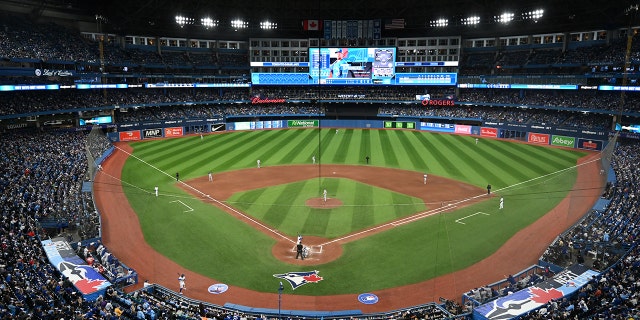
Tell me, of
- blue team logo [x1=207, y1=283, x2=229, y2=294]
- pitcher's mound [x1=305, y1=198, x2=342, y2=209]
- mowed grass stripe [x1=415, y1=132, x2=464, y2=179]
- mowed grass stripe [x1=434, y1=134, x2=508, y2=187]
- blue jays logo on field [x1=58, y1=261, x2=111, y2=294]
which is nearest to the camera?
blue jays logo on field [x1=58, y1=261, x2=111, y2=294]

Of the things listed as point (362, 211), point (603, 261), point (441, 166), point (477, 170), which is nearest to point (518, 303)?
point (603, 261)

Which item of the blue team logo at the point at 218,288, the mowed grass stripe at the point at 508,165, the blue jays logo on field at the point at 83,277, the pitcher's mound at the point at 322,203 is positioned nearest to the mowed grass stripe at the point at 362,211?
the pitcher's mound at the point at 322,203

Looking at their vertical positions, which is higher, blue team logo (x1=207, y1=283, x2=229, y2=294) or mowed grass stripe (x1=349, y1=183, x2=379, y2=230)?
mowed grass stripe (x1=349, y1=183, x2=379, y2=230)

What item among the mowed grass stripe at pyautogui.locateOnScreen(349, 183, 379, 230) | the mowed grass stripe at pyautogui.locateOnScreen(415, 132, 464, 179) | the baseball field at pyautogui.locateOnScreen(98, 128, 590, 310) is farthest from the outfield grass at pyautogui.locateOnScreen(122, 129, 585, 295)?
the mowed grass stripe at pyautogui.locateOnScreen(349, 183, 379, 230)

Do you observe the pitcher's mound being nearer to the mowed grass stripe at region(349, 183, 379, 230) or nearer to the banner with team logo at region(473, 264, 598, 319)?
the mowed grass stripe at region(349, 183, 379, 230)

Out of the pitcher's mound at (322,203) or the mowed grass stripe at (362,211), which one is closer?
the mowed grass stripe at (362,211)

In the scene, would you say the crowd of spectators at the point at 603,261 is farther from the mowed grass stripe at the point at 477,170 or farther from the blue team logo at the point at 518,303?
the mowed grass stripe at the point at 477,170

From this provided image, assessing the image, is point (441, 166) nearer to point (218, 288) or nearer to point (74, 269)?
point (218, 288)
